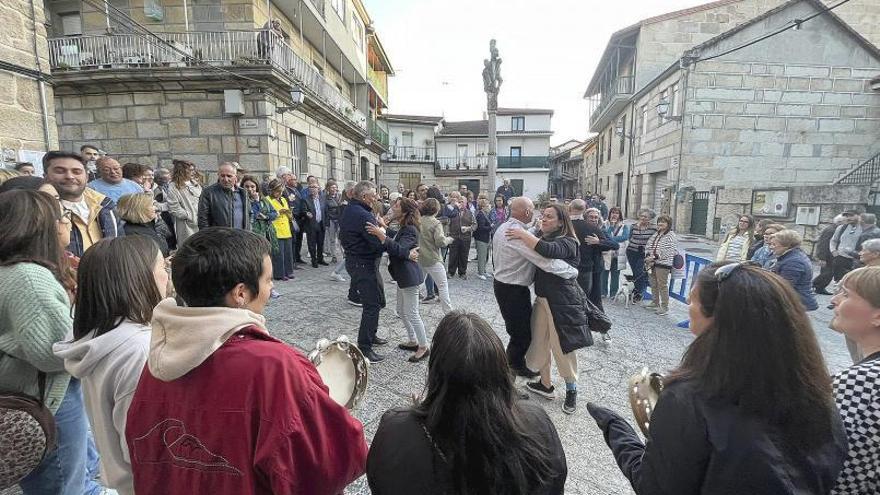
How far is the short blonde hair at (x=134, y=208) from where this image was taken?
4.11m

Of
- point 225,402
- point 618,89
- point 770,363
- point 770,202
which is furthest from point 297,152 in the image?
point 618,89

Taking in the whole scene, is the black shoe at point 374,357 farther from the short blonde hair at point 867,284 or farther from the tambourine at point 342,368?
the short blonde hair at point 867,284

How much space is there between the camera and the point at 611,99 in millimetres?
22828

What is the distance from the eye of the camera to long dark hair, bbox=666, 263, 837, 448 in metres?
1.17

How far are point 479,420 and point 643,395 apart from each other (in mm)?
943

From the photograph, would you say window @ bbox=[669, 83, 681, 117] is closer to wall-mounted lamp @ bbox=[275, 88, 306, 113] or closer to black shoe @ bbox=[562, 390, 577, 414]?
wall-mounted lamp @ bbox=[275, 88, 306, 113]

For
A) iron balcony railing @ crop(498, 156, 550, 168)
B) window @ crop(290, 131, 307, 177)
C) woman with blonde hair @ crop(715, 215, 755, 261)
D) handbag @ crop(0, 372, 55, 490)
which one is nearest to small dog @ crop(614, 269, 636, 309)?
woman with blonde hair @ crop(715, 215, 755, 261)

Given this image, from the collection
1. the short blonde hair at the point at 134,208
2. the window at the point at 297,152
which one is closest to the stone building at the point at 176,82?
the window at the point at 297,152

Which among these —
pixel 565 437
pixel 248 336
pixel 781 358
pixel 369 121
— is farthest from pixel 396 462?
pixel 369 121

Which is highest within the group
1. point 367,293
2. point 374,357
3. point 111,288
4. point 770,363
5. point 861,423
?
point 111,288

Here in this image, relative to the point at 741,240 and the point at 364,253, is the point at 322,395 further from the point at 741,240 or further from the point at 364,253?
the point at 741,240

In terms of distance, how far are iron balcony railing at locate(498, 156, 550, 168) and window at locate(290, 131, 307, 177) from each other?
30498 mm

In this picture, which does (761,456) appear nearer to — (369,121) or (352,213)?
(352,213)

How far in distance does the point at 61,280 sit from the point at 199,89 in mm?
10892
